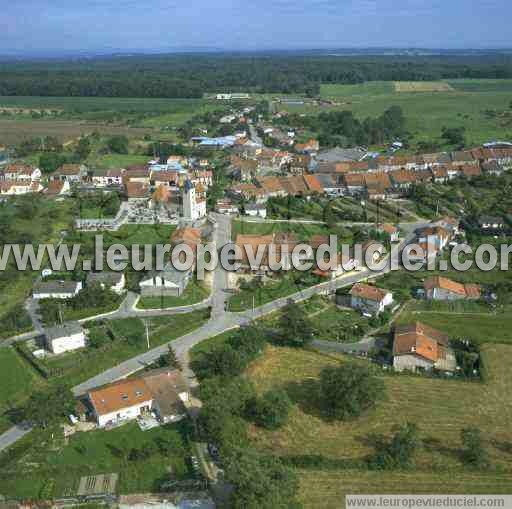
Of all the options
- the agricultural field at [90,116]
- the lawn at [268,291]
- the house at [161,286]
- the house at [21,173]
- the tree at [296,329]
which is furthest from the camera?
the agricultural field at [90,116]

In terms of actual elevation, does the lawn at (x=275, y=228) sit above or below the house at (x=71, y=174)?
below

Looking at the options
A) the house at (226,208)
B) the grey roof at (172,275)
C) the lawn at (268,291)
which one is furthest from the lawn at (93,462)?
the house at (226,208)

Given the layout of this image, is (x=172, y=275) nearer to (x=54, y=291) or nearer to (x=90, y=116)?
(x=54, y=291)

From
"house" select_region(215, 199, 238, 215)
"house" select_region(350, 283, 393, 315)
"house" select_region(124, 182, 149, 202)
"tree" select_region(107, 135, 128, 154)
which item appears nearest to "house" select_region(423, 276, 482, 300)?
"house" select_region(350, 283, 393, 315)

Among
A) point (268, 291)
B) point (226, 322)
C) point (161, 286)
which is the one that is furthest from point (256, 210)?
point (226, 322)

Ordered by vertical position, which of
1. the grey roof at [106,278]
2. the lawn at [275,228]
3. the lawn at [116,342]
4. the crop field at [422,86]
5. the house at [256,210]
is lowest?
the lawn at [116,342]

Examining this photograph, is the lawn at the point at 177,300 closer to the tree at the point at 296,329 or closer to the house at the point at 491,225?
the tree at the point at 296,329

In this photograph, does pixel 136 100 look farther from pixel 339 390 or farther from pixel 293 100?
pixel 339 390

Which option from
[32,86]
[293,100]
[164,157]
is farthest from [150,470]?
[32,86]
